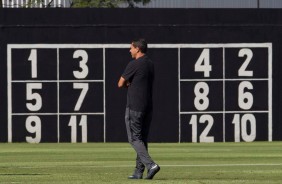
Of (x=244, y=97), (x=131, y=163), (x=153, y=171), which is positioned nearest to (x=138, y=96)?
(x=153, y=171)

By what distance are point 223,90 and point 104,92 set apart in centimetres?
271

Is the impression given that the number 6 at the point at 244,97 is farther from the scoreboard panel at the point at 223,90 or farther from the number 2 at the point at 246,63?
the number 2 at the point at 246,63

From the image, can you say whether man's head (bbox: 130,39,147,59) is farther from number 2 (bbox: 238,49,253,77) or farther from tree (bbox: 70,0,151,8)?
tree (bbox: 70,0,151,8)

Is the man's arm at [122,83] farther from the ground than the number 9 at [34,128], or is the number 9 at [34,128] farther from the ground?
the man's arm at [122,83]

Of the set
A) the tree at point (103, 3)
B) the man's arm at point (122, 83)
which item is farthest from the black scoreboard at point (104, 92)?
the tree at point (103, 3)

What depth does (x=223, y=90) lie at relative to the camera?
2680 centimetres

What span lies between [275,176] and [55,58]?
10407 millimetres

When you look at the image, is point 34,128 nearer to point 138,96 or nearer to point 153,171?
point 138,96

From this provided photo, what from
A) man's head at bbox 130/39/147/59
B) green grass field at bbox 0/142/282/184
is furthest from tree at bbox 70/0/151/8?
man's head at bbox 130/39/147/59

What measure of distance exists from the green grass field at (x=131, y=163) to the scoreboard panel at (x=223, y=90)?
27.1 inches

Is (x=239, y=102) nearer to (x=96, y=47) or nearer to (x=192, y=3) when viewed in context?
(x=96, y=47)

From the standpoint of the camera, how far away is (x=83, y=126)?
87.5 ft

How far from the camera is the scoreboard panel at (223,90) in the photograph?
2670 centimetres

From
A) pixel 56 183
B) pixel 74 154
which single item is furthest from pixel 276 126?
pixel 56 183
